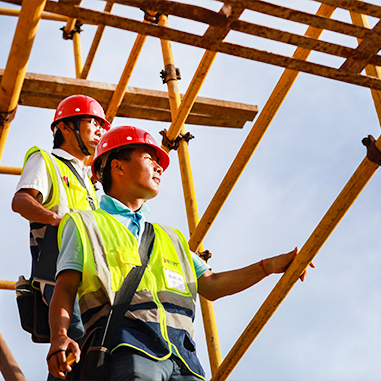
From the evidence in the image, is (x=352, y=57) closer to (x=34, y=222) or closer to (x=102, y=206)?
(x=102, y=206)

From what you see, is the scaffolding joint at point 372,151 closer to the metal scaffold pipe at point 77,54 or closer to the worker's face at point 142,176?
the worker's face at point 142,176

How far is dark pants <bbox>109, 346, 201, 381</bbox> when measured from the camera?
3117mm

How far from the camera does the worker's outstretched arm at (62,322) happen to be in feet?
10.1

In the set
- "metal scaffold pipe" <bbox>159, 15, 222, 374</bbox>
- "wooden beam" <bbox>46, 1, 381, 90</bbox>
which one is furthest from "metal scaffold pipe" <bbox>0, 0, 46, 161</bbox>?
"metal scaffold pipe" <bbox>159, 15, 222, 374</bbox>

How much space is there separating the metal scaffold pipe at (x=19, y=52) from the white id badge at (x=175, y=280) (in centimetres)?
123

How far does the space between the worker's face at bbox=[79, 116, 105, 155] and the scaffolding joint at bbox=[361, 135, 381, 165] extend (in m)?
2.16

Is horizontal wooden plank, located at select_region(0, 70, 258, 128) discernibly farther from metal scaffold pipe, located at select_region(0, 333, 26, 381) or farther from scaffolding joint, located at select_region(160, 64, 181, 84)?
metal scaffold pipe, located at select_region(0, 333, 26, 381)

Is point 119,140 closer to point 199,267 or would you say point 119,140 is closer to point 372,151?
point 199,267

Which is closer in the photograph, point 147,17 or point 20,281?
point 20,281

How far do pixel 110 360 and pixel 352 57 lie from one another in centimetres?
205

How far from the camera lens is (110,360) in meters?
3.23

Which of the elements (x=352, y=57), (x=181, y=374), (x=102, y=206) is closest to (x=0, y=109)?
(x=102, y=206)

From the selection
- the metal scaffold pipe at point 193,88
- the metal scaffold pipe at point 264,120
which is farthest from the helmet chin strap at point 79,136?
the metal scaffold pipe at point 193,88

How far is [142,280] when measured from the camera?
359 cm
